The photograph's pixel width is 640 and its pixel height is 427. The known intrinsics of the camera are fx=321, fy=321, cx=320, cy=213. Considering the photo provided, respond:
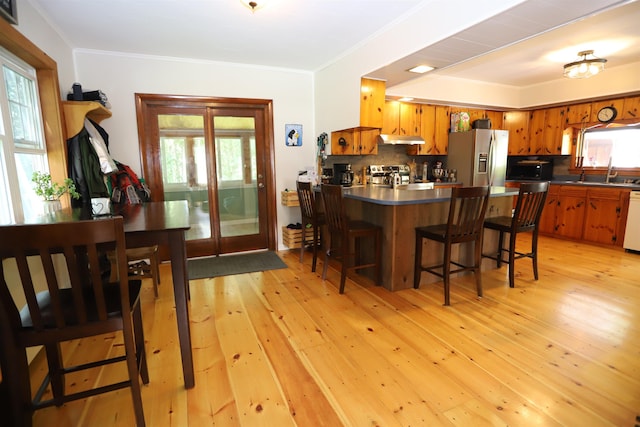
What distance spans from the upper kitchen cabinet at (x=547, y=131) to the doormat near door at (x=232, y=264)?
4836 mm

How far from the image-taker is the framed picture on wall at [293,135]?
14.3 feet

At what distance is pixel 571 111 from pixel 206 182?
566cm

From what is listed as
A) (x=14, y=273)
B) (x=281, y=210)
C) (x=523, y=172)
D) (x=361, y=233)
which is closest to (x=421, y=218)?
(x=361, y=233)

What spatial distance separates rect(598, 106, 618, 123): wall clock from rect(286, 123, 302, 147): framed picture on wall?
4448 mm

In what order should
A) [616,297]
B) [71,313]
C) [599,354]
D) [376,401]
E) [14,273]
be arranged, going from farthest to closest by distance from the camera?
[616,297], [599,354], [14,273], [376,401], [71,313]

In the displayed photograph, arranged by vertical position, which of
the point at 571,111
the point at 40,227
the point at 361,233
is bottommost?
the point at 361,233

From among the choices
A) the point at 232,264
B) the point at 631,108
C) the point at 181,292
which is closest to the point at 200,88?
the point at 232,264

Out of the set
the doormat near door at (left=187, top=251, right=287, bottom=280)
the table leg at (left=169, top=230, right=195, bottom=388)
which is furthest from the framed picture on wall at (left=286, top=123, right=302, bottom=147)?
the table leg at (left=169, top=230, right=195, bottom=388)

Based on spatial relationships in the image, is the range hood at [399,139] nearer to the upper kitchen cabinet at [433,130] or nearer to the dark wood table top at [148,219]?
the upper kitchen cabinet at [433,130]

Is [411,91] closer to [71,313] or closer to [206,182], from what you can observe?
[206,182]

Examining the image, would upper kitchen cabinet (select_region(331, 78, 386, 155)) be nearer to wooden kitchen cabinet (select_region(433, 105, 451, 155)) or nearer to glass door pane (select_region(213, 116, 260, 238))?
glass door pane (select_region(213, 116, 260, 238))

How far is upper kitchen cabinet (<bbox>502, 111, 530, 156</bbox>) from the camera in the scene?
5.70 metres

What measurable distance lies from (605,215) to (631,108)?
1545 mm

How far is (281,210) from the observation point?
4457 millimetres
